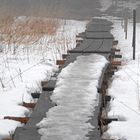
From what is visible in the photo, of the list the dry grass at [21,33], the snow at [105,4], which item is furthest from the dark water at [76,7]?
the dry grass at [21,33]

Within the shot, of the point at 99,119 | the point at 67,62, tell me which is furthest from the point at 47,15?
the point at 99,119

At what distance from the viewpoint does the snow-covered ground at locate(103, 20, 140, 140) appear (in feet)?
13.8

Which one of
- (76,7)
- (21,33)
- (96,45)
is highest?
(76,7)

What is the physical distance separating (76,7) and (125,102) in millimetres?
16637

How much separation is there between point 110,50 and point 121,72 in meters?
1.02

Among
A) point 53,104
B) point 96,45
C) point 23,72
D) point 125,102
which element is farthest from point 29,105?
point 96,45

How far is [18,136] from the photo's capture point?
12.6 ft

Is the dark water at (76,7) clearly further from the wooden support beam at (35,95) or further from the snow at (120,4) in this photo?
the wooden support beam at (35,95)

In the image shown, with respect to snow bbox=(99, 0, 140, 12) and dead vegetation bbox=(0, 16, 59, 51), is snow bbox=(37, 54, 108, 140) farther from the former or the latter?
snow bbox=(99, 0, 140, 12)

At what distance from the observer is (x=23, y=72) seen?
24.0ft

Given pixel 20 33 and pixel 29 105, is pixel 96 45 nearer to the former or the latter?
pixel 20 33

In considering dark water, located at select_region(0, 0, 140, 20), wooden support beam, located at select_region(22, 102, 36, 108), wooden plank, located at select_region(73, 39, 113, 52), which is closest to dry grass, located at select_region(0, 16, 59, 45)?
wooden plank, located at select_region(73, 39, 113, 52)

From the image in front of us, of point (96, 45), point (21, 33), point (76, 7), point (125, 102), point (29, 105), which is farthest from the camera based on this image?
point (76, 7)

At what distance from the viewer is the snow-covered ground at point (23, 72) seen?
496 centimetres
